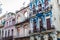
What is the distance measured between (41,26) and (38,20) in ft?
3.56

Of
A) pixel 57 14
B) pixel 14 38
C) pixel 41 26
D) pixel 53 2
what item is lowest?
pixel 14 38

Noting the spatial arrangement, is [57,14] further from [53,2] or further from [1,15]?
[1,15]

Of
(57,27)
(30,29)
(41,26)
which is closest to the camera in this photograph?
(57,27)

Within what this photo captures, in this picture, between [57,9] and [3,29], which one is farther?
[3,29]

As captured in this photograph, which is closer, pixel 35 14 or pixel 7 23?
pixel 35 14

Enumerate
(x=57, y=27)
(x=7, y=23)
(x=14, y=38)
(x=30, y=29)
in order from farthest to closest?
1. (x=7, y=23)
2. (x=14, y=38)
3. (x=30, y=29)
4. (x=57, y=27)

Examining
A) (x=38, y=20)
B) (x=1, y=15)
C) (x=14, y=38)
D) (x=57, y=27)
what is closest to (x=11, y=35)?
(x=14, y=38)

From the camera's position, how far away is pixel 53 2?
1992 centimetres

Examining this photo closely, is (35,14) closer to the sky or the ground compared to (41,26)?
closer to the sky

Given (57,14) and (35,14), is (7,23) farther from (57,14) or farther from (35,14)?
(57,14)

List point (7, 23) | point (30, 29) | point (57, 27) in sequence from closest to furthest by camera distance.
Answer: point (57, 27), point (30, 29), point (7, 23)

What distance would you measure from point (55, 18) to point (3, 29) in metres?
14.2

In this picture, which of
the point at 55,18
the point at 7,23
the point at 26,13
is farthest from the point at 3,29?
the point at 55,18

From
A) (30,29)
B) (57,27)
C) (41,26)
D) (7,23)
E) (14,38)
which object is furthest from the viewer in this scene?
(7,23)
